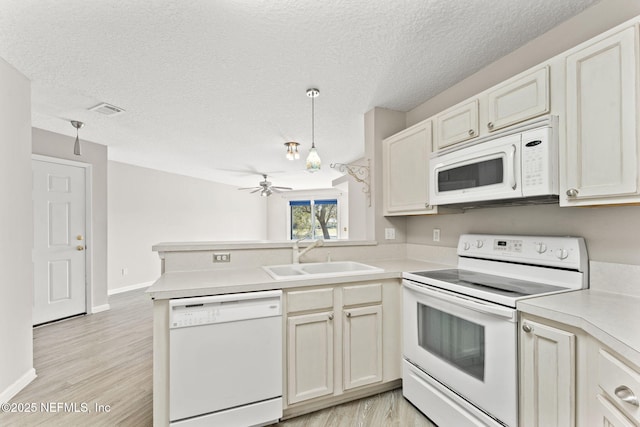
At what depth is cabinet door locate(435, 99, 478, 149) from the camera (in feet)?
5.96

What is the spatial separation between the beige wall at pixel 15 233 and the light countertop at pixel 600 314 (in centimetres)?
317

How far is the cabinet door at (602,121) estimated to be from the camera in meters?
1.14

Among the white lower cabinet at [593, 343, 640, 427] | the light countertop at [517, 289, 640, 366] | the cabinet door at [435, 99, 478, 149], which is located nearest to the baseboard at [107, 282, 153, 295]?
the cabinet door at [435, 99, 478, 149]

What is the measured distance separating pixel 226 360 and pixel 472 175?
1.81m

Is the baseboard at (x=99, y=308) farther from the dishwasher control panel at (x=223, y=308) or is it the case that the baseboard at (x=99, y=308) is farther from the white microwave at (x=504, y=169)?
the white microwave at (x=504, y=169)

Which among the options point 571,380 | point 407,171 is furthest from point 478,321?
point 407,171

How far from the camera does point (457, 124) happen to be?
193 centimetres

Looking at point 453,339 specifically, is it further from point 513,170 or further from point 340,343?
point 513,170

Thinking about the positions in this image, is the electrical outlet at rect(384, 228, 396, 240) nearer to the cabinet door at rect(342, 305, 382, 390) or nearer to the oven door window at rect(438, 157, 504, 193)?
the oven door window at rect(438, 157, 504, 193)

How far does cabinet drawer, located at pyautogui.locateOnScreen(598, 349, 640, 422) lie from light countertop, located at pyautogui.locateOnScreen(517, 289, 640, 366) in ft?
0.18

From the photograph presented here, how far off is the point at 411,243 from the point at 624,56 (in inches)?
74.3

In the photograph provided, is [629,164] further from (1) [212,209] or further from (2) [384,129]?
(1) [212,209]

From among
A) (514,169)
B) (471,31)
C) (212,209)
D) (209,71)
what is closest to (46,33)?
(209,71)

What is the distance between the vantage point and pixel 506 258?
5.84 feet
